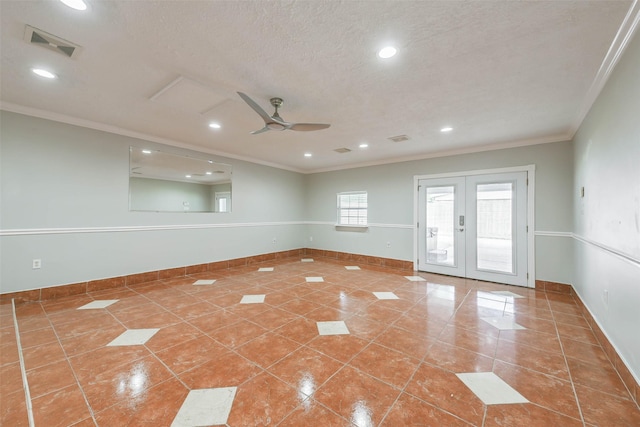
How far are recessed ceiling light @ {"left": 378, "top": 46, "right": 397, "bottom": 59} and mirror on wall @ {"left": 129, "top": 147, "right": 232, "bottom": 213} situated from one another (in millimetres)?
3774

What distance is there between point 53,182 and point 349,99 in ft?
12.5

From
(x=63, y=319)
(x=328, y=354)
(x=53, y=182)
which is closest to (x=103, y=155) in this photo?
(x=53, y=182)

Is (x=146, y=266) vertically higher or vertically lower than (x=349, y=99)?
lower

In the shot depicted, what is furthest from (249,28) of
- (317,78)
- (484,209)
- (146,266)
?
(484,209)

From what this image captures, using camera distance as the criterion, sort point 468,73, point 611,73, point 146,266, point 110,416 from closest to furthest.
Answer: point 110,416
point 611,73
point 468,73
point 146,266

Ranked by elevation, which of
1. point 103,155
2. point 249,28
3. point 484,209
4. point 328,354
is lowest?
point 328,354

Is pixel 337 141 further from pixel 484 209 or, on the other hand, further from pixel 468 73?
pixel 484 209

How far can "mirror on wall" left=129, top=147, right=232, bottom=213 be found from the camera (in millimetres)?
3842

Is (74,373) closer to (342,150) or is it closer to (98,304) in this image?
(98,304)

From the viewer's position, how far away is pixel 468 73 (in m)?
2.06

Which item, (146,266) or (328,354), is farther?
(146,266)

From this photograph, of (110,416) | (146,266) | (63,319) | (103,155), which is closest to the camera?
(110,416)

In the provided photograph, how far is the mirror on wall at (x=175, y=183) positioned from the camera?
3.84m

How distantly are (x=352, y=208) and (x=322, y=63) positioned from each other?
422 centimetres
